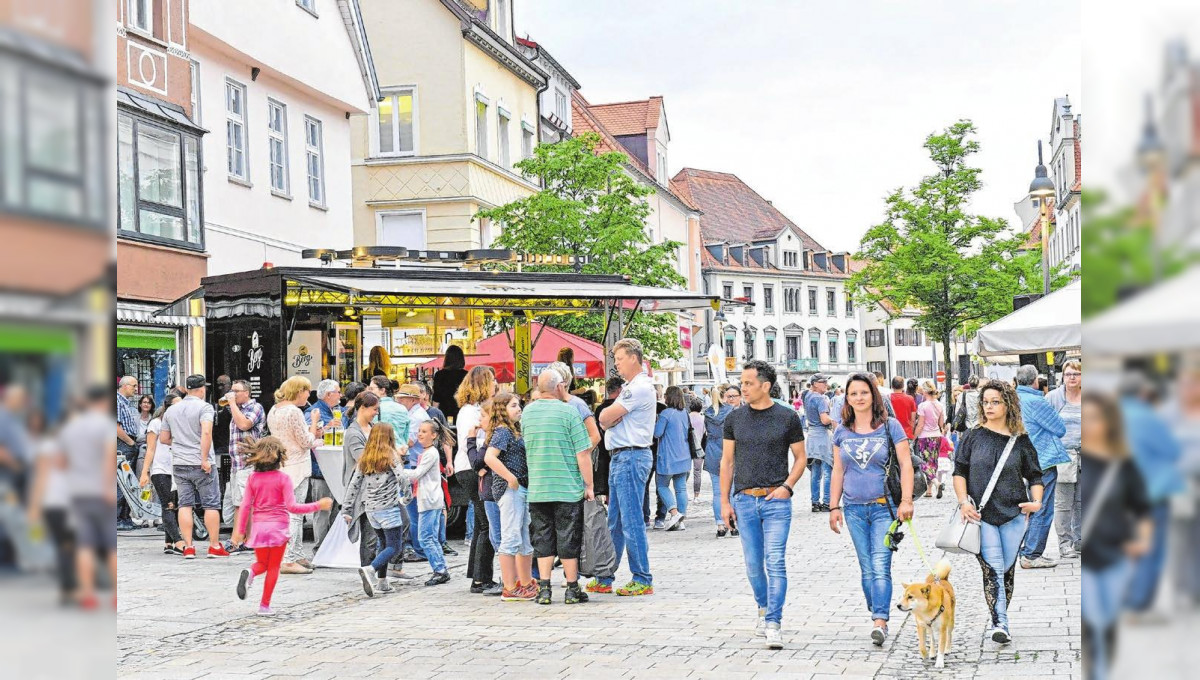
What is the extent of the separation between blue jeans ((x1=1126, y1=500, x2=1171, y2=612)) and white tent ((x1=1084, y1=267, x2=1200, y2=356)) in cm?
11

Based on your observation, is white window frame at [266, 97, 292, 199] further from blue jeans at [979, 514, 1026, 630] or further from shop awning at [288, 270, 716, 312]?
blue jeans at [979, 514, 1026, 630]

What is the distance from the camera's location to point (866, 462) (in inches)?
320

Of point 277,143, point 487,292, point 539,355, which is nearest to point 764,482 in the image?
point 487,292

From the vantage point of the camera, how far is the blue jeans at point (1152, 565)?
3.00 ft

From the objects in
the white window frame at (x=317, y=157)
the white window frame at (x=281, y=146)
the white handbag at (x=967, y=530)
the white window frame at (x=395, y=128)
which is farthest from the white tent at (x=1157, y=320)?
the white window frame at (x=395, y=128)

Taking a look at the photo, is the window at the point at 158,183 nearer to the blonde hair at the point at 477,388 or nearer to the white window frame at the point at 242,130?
the white window frame at the point at 242,130

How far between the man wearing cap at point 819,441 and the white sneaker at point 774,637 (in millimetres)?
10037

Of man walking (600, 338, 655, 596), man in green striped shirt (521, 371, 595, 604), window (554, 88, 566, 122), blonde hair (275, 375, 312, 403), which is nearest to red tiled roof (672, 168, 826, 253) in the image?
window (554, 88, 566, 122)

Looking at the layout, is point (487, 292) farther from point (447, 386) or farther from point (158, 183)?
point (158, 183)

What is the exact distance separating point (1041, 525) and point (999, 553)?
4.01 meters

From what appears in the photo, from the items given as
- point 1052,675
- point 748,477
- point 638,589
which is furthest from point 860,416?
point 638,589

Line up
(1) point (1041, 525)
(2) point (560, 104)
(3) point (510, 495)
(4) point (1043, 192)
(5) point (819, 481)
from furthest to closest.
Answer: (2) point (560, 104)
(4) point (1043, 192)
(5) point (819, 481)
(1) point (1041, 525)
(3) point (510, 495)

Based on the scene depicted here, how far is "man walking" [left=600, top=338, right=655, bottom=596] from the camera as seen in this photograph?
34.1ft

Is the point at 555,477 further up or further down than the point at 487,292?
further down
